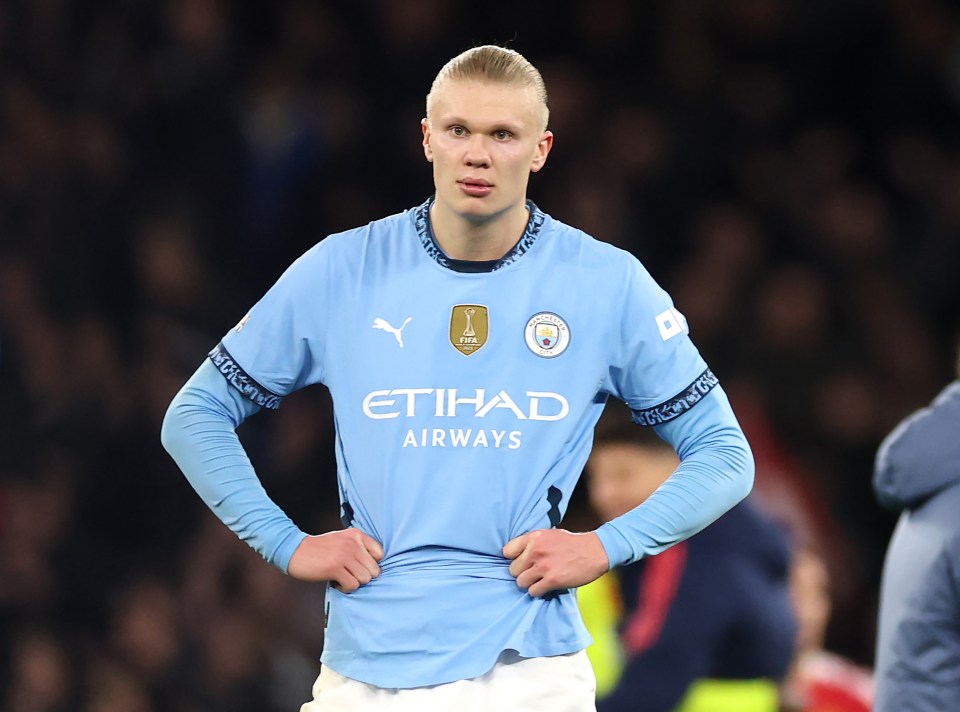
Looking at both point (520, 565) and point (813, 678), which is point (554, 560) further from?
point (813, 678)

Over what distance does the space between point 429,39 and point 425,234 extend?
4812 mm

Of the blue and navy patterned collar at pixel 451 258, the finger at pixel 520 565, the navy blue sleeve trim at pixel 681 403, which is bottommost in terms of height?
the finger at pixel 520 565

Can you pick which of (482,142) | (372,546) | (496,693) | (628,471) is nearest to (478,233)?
(482,142)

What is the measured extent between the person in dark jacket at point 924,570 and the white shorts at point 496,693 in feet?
3.29

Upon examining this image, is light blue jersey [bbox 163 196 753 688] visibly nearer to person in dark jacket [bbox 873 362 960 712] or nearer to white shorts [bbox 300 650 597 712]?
white shorts [bbox 300 650 597 712]

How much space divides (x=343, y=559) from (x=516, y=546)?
32 centimetres

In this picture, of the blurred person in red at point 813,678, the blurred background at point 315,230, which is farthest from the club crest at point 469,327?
the blurred background at point 315,230

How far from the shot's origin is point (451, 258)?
3.12 meters

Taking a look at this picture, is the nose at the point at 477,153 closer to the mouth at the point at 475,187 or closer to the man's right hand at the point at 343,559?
the mouth at the point at 475,187

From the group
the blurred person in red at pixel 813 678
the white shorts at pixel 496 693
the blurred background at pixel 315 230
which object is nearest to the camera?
the white shorts at pixel 496 693

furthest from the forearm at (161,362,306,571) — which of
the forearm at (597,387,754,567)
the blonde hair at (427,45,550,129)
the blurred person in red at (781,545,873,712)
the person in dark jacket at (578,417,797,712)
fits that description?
the blurred person in red at (781,545,873,712)

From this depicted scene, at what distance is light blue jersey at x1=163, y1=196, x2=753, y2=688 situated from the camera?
9.73 ft

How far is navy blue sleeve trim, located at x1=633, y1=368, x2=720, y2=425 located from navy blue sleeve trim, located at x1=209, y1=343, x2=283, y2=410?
73 centimetres

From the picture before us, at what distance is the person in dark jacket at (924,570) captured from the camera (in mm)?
3623
